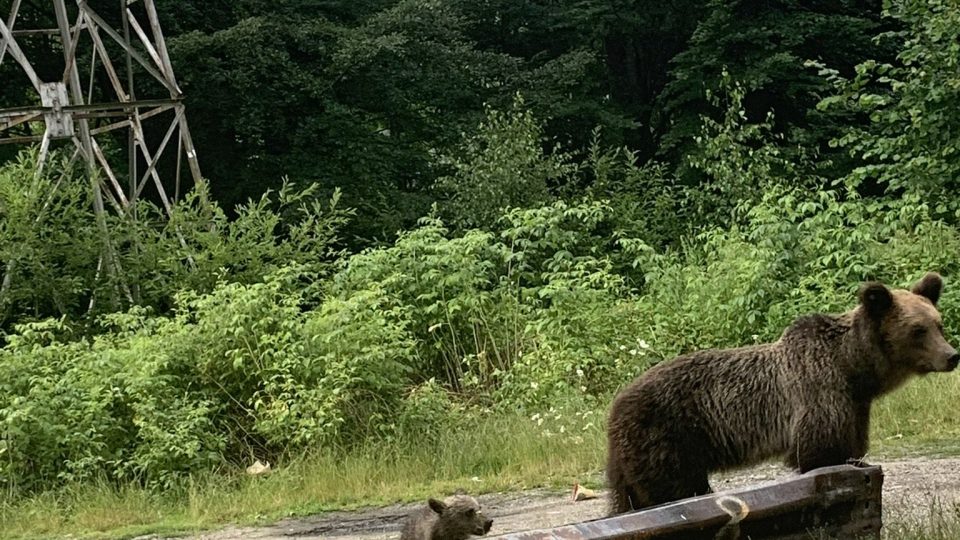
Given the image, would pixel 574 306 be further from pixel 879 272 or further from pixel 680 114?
pixel 680 114

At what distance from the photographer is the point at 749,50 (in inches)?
998

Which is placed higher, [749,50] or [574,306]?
[749,50]

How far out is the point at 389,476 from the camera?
387 inches

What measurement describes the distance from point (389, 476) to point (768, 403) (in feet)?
15.4

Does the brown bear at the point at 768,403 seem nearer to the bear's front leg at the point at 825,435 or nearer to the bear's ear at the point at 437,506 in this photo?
the bear's front leg at the point at 825,435

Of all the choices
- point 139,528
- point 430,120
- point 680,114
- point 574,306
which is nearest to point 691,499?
point 139,528

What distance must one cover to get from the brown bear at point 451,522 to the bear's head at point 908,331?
2529mm

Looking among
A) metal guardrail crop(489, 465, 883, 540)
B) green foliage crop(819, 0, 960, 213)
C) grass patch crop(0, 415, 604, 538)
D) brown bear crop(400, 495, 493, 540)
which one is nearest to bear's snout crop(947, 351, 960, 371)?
metal guardrail crop(489, 465, 883, 540)

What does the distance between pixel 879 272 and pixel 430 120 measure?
13.8 meters

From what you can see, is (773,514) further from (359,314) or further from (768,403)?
(359,314)

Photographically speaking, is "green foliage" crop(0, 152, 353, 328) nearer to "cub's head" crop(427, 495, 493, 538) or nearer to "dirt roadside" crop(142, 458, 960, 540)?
"dirt roadside" crop(142, 458, 960, 540)

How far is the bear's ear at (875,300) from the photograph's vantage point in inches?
230

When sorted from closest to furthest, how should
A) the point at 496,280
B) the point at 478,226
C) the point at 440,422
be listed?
1. the point at 440,422
2. the point at 496,280
3. the point at 478,226

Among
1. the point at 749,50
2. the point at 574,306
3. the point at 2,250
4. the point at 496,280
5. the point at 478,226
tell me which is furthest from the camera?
the point at 749,50
